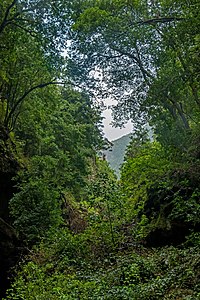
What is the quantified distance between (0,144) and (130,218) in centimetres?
477

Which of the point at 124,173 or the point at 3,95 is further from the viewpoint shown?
the point at 124,173

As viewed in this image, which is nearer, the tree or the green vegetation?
the green vegetation

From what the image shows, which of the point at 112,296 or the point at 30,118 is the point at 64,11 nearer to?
the point at 30,118

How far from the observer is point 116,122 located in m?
12.5

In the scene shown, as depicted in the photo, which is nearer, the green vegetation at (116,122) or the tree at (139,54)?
the green vegetation at (116,122)

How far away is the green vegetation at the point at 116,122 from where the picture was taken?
7.37 meters

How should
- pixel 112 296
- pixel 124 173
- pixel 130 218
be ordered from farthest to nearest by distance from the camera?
1. pixel 124 173
2. pixel 130 218
3. pixel 112 296

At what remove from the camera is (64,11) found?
9453mm

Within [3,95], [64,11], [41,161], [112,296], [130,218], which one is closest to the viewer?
[112,296]

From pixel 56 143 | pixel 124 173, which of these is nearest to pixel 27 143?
pixel 56 143

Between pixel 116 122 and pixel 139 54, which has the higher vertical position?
pixel 139 54

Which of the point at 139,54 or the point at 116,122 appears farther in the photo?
the point at 116,122

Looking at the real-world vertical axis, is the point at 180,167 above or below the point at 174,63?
below

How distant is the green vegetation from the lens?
7367 mm
